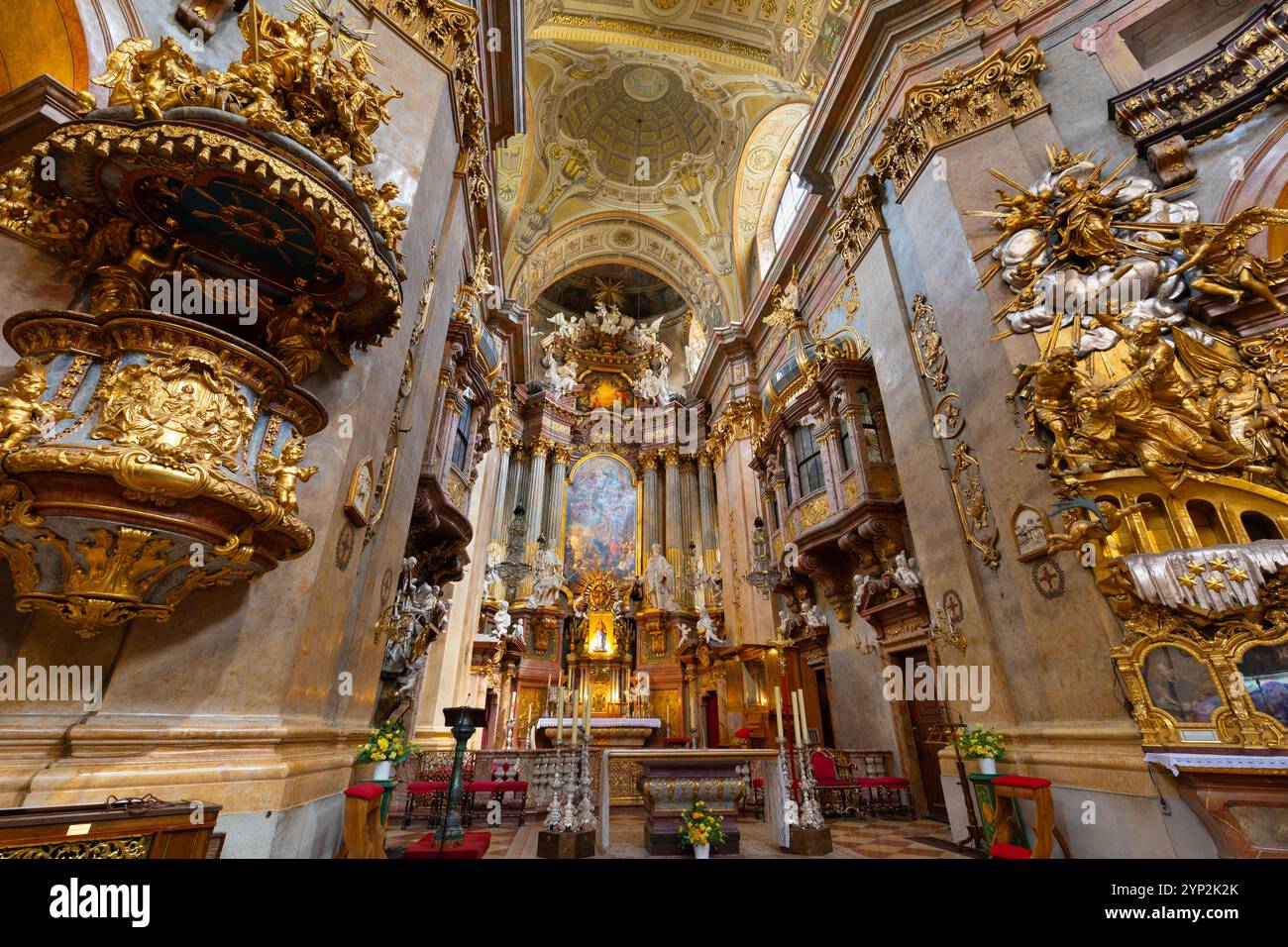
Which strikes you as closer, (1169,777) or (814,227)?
(1169,777)

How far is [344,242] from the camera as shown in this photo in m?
3.60

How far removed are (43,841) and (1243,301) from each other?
351 inches

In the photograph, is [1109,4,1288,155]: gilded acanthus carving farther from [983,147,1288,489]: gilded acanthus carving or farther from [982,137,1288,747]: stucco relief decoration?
[982,137,1288,747]: stucco relief decoration

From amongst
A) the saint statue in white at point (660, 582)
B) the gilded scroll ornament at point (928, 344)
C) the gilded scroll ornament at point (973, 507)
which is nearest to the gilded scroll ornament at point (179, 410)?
the gilded scroll ornament at point (973, 507)

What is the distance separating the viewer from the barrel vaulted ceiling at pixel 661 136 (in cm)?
1389

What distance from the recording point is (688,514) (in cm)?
1927

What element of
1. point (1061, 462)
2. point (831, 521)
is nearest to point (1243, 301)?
point (1061, 462)

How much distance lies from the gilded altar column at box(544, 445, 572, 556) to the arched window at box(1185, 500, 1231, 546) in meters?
16.1

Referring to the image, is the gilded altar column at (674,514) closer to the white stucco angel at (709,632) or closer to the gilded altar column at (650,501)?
the gilded altar column at (650,501)

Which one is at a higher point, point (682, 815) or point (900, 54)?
point (900, 54)


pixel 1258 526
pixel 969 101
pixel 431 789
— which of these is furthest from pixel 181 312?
pixel 969 101

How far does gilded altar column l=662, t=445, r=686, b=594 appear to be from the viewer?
18.5 m
